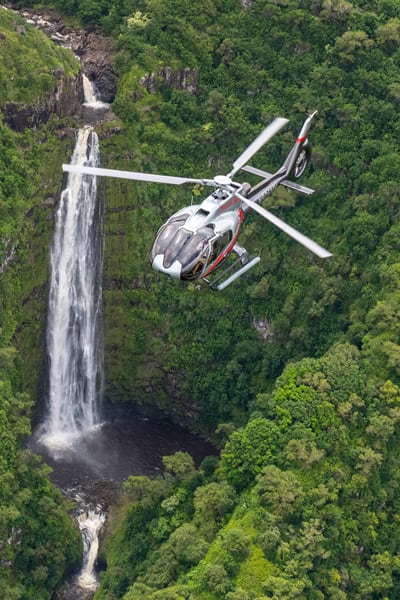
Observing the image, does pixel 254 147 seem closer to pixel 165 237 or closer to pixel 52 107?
pixel 165 237

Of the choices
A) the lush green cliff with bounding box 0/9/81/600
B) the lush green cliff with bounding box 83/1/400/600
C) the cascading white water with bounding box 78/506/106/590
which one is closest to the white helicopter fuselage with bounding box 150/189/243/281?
the lush green cliff with bounding box 83/1/400/600

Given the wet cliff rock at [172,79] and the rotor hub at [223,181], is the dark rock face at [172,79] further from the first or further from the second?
the rotor hub at [223,181]

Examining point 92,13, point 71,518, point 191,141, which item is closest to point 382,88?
point 191,141

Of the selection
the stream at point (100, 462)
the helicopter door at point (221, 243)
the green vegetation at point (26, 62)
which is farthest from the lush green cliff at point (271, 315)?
the helicopter door at point (221, 243)

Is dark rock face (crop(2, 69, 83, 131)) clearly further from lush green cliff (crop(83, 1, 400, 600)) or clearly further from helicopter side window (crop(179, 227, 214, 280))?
helicopter side window (crop(179, 227, 214, 280))

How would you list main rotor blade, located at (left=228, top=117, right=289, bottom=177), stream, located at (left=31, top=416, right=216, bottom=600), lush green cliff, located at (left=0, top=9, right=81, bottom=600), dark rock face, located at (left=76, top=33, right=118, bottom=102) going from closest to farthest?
main rotor blade, located at (left=228, top=117, right=289, bottom=177) → lush green cliff, located at (left=0, top=9, right=81, bottom=600) → stream, located at (left=31, top=416, right=216, bottom=600) → dark rock face, located at (left=76, top=33, right=118, bottom=102)

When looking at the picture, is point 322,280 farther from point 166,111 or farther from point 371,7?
point 371,7

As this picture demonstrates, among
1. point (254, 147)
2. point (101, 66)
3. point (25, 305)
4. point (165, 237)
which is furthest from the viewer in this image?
point (101, 66)

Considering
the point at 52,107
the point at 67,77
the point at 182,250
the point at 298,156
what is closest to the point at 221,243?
the point at 182,250
